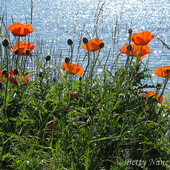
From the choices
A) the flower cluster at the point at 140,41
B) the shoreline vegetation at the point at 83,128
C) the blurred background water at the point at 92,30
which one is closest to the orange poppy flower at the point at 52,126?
the shoreline vegetation at the point at 83,128

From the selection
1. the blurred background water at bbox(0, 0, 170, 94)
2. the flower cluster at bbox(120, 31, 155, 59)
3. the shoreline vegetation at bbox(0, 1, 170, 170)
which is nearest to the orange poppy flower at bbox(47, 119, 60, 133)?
the shoreline vegetation at bbox(0, 1, 170, 170)

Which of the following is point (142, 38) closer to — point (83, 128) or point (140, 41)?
point (140, 41)

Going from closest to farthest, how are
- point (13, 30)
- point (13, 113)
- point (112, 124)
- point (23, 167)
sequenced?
1. point (23, 167)
2. point (112, 124)
3. point (13, 113)
4. point (13, 30)

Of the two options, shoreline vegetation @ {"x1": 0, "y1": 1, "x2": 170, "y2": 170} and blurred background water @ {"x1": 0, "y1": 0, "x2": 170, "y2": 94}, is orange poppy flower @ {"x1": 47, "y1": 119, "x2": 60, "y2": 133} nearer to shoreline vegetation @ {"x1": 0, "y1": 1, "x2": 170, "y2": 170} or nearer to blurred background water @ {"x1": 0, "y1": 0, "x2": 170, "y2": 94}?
shoreline vegetation @ {"x1": 0, "y1": 1, "x2": 170, "y2": 170}

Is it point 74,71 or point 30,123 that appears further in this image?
point 74,71

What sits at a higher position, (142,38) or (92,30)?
(142,38)

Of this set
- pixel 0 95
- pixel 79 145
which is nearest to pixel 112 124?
pixel 79 145

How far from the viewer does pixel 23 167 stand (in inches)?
38.7

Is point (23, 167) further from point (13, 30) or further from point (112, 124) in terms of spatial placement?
→ point (13, 30)

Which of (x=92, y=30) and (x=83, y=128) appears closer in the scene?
(x=83, y=128)

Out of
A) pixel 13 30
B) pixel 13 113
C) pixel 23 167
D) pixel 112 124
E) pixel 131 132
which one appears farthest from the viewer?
pixel 13 30

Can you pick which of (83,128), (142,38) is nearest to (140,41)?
(142,38)

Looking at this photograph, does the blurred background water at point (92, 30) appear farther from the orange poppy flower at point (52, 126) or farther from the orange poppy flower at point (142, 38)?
the orange poppy flower at point (52, 126)

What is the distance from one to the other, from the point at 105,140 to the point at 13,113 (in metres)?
0.57
